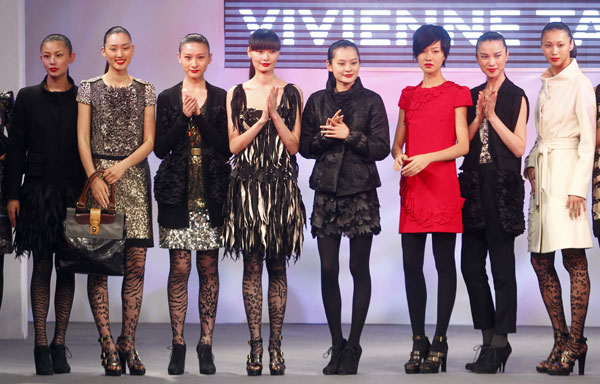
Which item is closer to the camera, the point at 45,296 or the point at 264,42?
the point at 264,42

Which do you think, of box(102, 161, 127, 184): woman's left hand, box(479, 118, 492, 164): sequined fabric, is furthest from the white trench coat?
box(102, 161, 127, 184): woman's left hand

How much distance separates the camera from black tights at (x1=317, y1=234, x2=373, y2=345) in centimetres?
397

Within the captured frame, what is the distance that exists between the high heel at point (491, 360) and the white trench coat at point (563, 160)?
0.54 meters

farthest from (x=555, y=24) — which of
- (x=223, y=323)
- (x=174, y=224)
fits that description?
(x=223, y=323)

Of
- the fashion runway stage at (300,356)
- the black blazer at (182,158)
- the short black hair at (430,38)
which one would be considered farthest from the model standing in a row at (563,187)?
the black blazer at (182,158)

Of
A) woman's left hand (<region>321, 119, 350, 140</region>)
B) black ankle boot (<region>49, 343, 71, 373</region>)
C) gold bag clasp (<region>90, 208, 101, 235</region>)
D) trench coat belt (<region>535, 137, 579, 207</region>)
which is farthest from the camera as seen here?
trench coat belt (<region>535, 137, 579, 207</region>)

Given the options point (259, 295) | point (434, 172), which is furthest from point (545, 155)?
point (259, 295)

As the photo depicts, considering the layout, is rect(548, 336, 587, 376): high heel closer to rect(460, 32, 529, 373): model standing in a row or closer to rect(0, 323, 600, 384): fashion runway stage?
rect(0, 323, 600, 384): fashion runway stage

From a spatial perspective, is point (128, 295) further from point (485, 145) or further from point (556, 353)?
point (556, 353)

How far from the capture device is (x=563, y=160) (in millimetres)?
4090

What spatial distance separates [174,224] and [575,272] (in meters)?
2.05

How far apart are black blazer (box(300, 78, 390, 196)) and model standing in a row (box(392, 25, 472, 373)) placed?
0.53 feet

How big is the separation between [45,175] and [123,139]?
425 mm

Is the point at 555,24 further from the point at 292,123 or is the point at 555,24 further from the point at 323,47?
the point at 323,47
